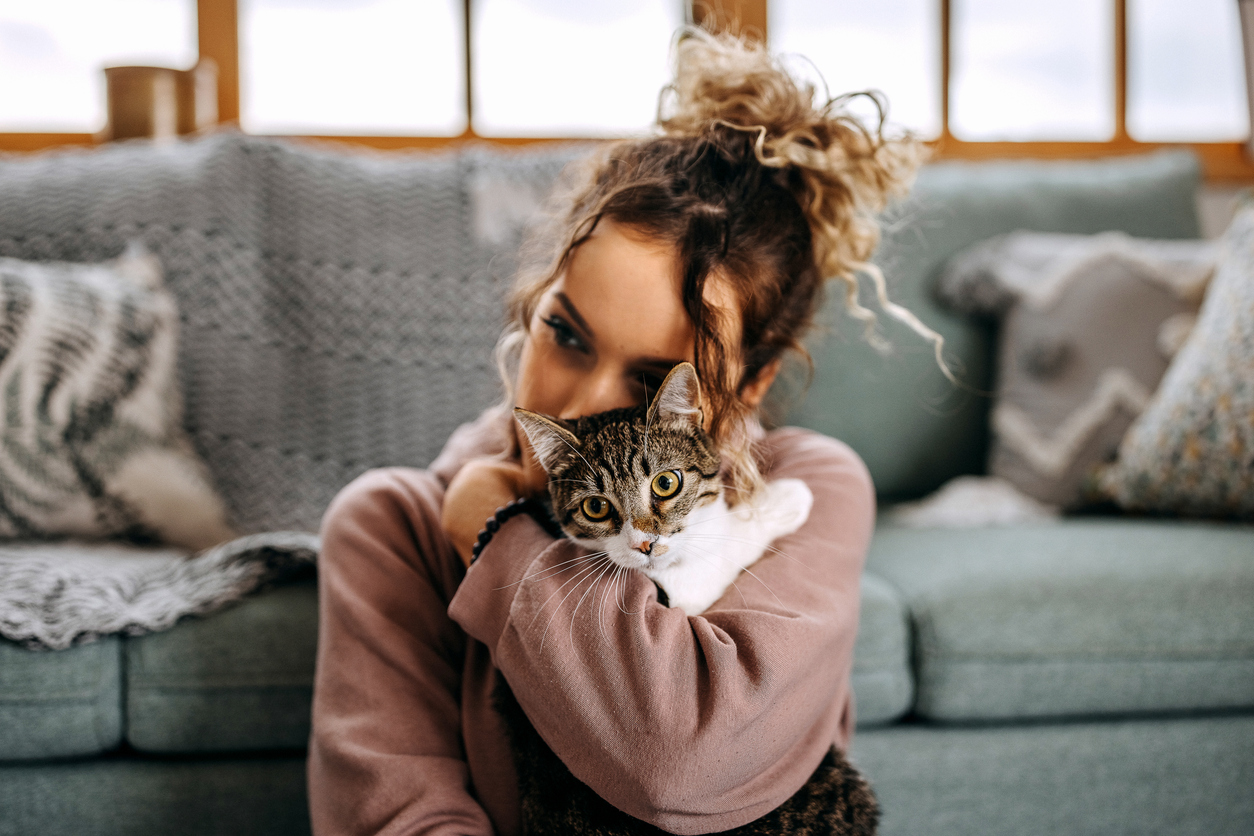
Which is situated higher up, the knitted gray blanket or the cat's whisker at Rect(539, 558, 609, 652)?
the knitted gray blanket

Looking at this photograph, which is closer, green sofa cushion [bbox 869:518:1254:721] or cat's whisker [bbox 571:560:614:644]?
cat's whisker [bbox 571:560:614:644]

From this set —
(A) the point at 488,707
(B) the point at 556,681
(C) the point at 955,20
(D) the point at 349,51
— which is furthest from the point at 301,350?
(C) the point at 955,20

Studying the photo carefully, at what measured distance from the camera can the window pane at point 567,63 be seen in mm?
2354

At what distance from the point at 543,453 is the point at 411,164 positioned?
1161mm

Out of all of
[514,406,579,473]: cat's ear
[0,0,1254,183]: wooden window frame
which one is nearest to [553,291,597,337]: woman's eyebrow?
[514,406,579,473]: cat's ear

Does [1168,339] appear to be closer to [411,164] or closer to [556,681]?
[556,681]

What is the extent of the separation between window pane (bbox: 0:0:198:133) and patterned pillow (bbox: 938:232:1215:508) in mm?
2298

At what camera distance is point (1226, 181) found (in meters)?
2.41

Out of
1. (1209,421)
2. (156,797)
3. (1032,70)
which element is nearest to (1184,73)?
(1032,70)

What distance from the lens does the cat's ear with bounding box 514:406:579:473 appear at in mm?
717

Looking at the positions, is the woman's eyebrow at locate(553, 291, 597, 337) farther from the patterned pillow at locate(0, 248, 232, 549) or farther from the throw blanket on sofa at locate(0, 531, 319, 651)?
the patterned pillow at locate(0, 248, 232, 549)

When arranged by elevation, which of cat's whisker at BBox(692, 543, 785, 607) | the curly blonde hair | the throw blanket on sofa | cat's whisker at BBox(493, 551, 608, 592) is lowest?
the throw blanket on sofa

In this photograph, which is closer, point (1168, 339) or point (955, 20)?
point (1168, 339)

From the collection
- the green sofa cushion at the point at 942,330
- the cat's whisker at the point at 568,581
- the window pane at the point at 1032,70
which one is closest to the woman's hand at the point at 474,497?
the cat's whisker at the point at 568,581
